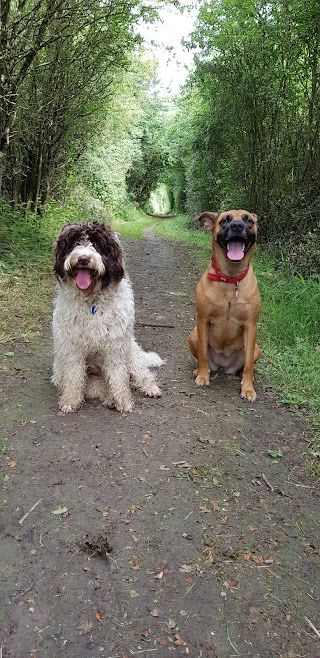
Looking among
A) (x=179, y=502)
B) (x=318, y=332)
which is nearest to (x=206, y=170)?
(x=318, y=332)

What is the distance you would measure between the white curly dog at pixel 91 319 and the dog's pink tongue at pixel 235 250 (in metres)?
0.97

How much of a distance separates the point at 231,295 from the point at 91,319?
135 centimetres

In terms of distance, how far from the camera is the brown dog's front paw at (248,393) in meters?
4.24

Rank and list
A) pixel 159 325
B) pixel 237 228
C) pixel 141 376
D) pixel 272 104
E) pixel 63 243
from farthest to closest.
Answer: pixel 272 104, pixel 159 325, pixel 141 376, pixel 237 228, pixel 63 243

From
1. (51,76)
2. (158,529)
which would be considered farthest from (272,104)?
(158,529)

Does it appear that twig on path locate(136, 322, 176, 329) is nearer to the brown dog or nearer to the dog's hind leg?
the brown dog

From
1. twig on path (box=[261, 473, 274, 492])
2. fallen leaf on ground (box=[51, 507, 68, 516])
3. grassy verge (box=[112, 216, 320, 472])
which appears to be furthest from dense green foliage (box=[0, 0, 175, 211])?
twig on path (box=[261, 473, 274, 492])

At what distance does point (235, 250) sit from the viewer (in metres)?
4.20

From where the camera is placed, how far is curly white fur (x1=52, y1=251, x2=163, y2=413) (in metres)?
3.71

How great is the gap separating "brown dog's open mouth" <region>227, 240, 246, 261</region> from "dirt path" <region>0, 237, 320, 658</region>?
1.25m

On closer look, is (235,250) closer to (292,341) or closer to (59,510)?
(292,341)

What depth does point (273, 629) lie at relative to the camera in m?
2.04

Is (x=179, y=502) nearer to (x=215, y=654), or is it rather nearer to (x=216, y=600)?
(x=216, y=600)

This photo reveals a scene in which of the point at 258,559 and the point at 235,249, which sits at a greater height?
the point at 235,249
